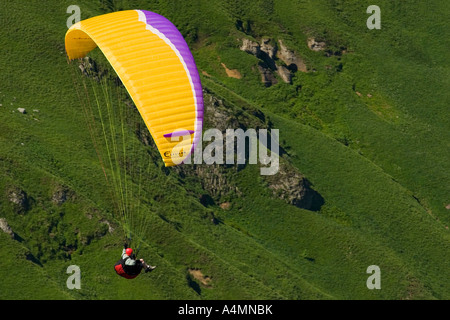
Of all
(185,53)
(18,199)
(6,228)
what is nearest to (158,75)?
(185,53)

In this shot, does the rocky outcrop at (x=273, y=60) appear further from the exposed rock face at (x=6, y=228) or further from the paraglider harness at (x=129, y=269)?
the paraglider harness at (x=129, y=269)

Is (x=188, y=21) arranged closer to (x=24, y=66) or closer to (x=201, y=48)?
(x=201, y=48)

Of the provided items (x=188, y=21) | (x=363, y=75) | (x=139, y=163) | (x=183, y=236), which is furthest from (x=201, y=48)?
(x=183, y=236)

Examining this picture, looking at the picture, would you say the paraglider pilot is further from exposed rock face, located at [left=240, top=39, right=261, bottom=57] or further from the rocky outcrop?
exposed rock face, located at [left=240, top=39, right=261, bottom=57]

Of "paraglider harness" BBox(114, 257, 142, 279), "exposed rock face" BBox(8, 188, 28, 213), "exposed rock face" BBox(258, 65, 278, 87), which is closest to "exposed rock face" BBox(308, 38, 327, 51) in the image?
"exposed rock face" BBox(258, 65, 278, 87)

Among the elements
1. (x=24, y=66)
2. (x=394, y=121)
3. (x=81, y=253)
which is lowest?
(x=394, y=121)

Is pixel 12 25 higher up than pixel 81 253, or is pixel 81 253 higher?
pixel 12 25

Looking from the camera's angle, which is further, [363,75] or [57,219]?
[363,75]
